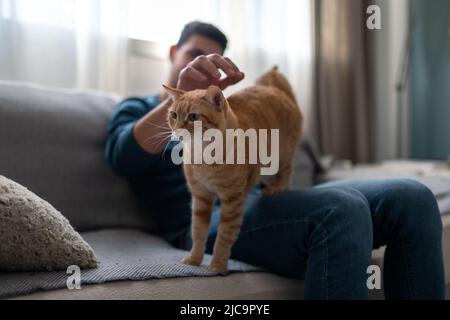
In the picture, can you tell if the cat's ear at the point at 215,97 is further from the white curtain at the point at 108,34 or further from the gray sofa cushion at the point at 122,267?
the white curtain at the point at 108,34

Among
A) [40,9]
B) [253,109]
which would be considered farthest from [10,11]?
[253,109]

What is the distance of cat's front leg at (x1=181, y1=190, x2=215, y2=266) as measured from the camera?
2.77 ft

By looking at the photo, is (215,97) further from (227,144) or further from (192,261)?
(192,261)

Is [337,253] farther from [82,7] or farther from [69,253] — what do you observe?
[82,7]

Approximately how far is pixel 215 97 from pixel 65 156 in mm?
586

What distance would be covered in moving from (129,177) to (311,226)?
0.53 meters

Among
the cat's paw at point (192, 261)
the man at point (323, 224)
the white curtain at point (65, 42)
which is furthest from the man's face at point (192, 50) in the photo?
the white curtain at point (65, 42)

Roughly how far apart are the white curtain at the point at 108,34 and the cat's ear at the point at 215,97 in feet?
2.04

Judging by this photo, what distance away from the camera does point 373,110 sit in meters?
1.87

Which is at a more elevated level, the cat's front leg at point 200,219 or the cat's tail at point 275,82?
the cat's tail at point 275,82

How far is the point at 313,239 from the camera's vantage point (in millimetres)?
776

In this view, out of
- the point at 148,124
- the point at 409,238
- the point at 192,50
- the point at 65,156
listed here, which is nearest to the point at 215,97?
the point at 192,50

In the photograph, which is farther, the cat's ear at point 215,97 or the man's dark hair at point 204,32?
the man's dark hair at point 204,32

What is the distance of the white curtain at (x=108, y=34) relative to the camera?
138 cm
